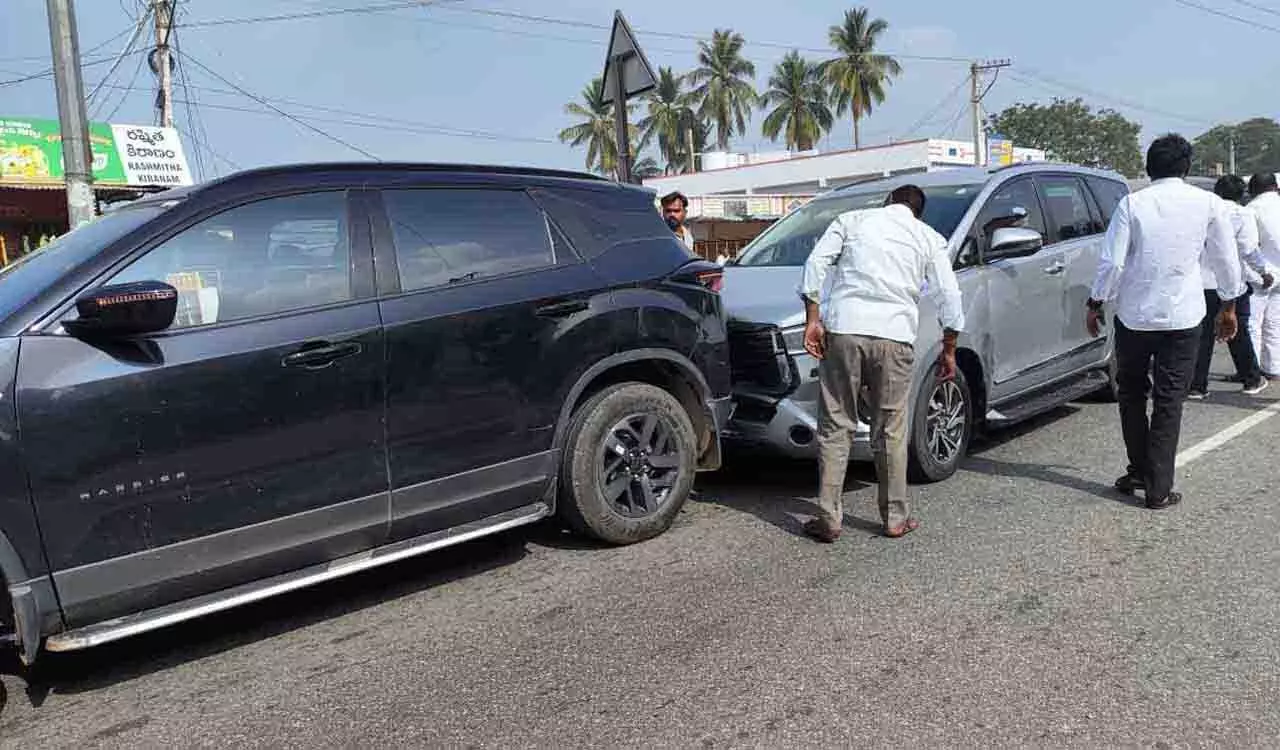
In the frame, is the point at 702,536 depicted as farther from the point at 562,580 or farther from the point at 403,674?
the point at 403,674

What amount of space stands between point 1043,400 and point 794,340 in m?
2.29

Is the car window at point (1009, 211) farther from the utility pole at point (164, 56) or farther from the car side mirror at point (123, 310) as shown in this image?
the utility pole at point (164, 56)

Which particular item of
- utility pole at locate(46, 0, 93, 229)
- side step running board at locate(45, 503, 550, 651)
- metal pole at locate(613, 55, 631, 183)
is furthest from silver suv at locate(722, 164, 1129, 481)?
utility pole at locate(46, 0, 93, 229)

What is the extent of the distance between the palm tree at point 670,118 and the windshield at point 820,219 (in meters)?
51.3

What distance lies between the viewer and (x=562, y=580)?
4254 mm

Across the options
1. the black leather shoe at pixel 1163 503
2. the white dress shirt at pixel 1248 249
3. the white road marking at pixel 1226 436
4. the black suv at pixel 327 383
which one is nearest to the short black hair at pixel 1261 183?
the white dress shirt at pixel 1248 249

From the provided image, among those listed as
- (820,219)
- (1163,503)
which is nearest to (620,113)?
(820,219)

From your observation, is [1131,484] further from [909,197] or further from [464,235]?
[464,235]

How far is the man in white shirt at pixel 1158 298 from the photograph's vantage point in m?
4.91

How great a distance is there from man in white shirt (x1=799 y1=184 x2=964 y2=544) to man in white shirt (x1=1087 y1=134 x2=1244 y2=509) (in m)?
1.16

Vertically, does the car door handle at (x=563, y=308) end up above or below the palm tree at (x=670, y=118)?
below

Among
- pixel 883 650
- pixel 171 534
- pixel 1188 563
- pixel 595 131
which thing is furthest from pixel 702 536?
pixel 595 131

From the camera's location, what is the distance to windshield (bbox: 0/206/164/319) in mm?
3240

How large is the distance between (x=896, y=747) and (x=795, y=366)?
8.47 ft
